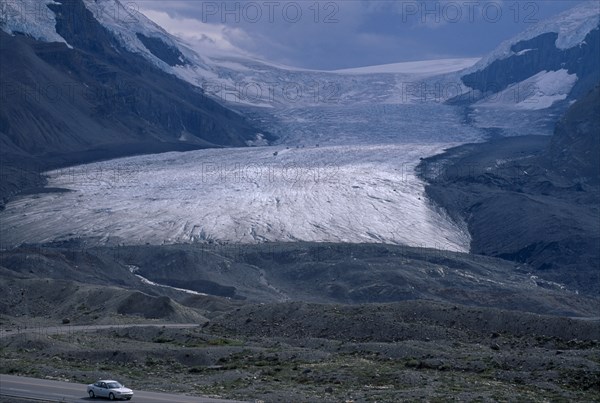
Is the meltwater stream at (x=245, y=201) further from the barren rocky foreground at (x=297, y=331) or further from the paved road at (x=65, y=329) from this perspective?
the paved road at (x=65, y=329)

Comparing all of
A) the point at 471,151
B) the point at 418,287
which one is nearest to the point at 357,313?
the point at 418,287

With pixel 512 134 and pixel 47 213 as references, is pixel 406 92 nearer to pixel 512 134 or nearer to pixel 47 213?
pixel 512 134

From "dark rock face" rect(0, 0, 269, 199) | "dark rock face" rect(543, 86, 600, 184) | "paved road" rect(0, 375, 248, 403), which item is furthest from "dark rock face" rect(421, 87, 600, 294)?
"paved road" rect(0, 375, 248, 403)

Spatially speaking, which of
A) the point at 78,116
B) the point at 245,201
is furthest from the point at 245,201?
the point at 78,116

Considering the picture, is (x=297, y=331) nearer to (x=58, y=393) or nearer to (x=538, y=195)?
(x=58, y=393)

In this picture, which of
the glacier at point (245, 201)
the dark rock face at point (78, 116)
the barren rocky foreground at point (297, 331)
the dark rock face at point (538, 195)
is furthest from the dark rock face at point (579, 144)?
the dark rock face at point (78, 116)

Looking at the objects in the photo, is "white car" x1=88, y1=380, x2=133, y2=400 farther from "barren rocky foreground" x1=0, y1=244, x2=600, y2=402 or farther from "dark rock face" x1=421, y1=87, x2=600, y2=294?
"dark rock face" x1=421, y1=87, x2=600, y2=294

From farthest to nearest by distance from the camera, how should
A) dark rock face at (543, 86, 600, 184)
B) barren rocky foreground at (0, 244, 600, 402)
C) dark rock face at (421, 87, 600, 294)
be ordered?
dark rock face at (543, 86, 600, 184)
dark rock face at (421, 87, 600, 294)
barren rocky foreground at (0, 244, 600, 402)
